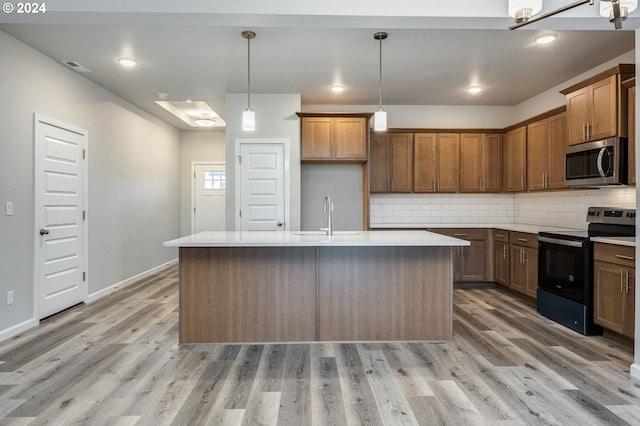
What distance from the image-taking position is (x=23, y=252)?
3582 millimetres

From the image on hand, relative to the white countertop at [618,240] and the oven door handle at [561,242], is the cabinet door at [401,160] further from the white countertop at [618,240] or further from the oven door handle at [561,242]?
the white countertop at [618,240]

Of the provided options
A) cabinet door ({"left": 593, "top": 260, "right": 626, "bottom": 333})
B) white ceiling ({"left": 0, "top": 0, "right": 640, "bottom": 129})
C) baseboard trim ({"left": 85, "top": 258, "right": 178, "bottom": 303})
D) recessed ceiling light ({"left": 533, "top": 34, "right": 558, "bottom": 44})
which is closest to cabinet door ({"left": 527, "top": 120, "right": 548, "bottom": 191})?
white ceiling ({"left": 0, "top": 0, "right": 640, "bottom": 129})

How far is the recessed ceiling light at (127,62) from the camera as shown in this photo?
3973 millimetres

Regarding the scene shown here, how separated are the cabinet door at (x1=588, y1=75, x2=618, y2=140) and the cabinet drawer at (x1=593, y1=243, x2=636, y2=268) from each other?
1013mm

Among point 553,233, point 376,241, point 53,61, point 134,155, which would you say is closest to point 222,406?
point 376,241

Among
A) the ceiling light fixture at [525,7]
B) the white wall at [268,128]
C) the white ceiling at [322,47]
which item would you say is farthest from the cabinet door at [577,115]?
the white wall at [268,128]

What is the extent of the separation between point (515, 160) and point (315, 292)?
12.1 feet

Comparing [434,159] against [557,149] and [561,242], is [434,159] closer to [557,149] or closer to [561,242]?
[557,149]

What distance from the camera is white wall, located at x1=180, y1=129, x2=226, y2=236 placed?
781 centimetres

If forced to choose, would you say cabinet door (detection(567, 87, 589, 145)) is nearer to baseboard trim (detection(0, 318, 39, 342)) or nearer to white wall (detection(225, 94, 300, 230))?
white wall (detection(225, 94, 300, 230))

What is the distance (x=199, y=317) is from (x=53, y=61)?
3069 millimetres

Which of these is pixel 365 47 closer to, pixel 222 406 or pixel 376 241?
pixel 376 241

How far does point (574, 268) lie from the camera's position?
3617 mm

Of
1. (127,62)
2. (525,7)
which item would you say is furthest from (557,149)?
(127,62)
